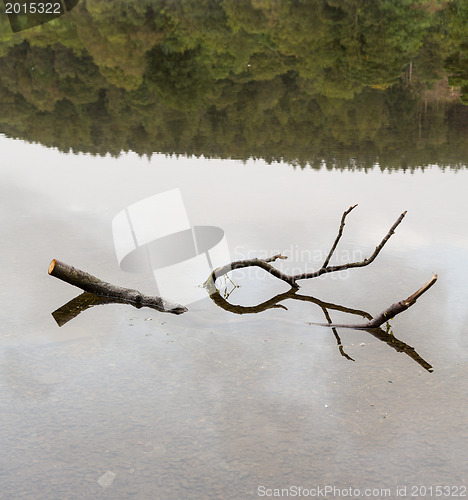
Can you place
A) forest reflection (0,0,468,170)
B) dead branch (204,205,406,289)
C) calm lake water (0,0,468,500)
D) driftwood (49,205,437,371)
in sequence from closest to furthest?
calm lake water (0,0,468,500), driftwood (49,205,437,371), dead branch (204,205,406,289), forest reflection (0,0,468,170)

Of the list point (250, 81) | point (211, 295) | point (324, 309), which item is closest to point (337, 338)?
point (324, 309)

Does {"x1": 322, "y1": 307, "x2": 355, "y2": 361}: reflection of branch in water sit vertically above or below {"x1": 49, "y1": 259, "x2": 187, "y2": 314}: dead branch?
below

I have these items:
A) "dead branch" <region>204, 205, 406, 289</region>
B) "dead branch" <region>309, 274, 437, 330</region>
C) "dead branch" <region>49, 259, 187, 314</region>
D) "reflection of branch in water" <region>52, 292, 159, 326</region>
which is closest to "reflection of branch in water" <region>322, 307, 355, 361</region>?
"dead branch" <region>309, 274, 437, 330</region>

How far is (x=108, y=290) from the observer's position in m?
8.30

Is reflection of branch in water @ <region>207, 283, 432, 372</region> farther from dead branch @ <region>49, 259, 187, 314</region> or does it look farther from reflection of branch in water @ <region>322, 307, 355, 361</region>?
dead branch @ <region>49, 259, 187, 314</region>

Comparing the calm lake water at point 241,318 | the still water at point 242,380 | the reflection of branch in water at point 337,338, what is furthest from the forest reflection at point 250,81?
the reflection of branch in water at point 337,338

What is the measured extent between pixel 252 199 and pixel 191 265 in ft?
15.3

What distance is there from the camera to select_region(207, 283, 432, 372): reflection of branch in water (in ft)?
22.8

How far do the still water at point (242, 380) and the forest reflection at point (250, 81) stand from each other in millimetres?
8393

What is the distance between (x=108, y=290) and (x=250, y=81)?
29.0m

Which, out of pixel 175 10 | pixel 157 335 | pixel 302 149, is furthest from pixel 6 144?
pixel 175 10

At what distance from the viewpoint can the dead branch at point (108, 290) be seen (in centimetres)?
788

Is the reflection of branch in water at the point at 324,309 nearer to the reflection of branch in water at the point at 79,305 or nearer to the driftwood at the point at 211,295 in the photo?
the driftwood at the point at 211,295

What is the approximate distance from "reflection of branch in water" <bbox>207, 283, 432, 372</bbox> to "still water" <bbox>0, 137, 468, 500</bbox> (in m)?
0.08
